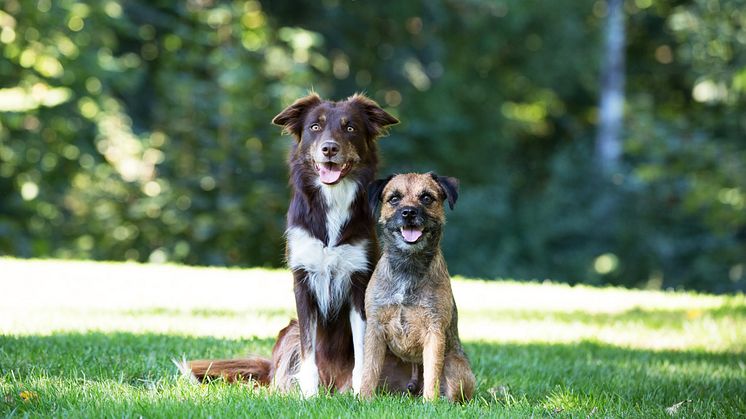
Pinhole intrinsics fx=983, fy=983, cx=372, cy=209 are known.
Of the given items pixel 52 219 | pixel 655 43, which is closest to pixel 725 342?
pixel 52 219

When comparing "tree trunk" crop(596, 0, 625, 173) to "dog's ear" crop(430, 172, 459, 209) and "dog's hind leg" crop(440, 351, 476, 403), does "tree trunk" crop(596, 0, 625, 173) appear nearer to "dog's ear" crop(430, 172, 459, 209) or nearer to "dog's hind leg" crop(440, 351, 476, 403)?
"dog's ear" crop(430, 172, 459, 209)

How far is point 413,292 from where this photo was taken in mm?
5762

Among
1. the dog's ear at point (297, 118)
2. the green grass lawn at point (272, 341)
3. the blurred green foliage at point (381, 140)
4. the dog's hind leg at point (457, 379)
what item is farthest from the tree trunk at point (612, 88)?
the dog's hind leg at point (457, 379)

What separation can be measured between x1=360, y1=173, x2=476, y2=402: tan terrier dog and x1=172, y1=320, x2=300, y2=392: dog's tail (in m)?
0.65

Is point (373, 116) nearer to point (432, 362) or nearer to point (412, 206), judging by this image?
point (412, 206)

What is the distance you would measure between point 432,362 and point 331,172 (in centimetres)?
134

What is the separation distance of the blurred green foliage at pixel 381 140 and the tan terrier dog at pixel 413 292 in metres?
7.33

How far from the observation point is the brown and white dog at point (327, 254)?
607cm

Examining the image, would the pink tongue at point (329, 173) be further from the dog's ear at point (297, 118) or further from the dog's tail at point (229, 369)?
the dog's tail at point (229, 369)

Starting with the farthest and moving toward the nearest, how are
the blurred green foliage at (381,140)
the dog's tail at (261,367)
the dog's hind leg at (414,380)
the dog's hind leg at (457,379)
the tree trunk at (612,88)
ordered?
the tree trunk at (612,88) → the blurred green foliage at (381,140) → the dog's tail at (261,367) → the dog's hind leg at (414,380) → the dog's hind leg at (457,379)

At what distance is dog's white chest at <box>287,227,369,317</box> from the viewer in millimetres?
6051

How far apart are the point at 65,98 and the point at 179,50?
12.0ft

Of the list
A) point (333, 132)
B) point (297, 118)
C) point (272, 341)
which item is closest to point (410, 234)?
point (333, 132)

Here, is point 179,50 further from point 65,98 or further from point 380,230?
point 380,230
